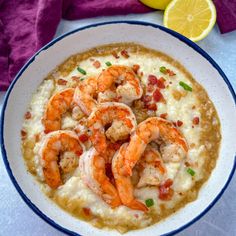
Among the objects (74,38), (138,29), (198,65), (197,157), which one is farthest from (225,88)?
(74,38)

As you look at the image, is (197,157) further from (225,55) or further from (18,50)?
(18,50)

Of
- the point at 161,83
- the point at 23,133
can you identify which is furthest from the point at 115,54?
the point at 23,133

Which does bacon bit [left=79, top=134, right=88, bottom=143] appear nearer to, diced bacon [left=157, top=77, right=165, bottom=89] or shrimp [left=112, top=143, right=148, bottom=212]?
shrimp [left=112, top=143, right=148, bottom=212]

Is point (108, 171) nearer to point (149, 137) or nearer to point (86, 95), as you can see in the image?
point (149, 137)

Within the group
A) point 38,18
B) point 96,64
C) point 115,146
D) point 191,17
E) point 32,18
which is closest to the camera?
point 115,146

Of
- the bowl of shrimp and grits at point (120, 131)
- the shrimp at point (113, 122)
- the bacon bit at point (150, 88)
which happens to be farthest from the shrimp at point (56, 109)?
the bacon bit at point (150, 88)

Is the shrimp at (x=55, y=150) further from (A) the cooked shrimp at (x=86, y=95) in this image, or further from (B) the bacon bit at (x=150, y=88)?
(B) the bacon bit at (x=150, y=88)

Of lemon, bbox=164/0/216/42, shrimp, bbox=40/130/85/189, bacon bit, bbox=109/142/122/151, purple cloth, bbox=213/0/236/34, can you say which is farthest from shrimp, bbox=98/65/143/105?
purple cloth, bbox=213/0/236/34
